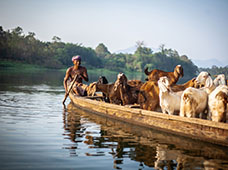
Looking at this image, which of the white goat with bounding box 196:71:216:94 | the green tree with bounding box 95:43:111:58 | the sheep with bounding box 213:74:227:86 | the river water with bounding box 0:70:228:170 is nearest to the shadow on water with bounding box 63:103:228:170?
the river water with bounding box 0:70:228:170

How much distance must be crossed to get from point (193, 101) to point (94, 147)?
7.13 feet

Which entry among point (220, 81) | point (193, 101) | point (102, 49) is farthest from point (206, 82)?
point (102, 49)

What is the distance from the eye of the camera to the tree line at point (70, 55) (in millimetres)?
57531

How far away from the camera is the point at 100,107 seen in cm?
927

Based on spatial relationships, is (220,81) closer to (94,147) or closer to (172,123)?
(172,123)

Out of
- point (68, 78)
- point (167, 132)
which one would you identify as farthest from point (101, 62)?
point (167, 132)

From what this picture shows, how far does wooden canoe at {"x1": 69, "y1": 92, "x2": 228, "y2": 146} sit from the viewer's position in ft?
19.1

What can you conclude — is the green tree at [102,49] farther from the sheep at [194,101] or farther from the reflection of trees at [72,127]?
the sheep at [194,101]

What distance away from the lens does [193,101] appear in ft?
20.8

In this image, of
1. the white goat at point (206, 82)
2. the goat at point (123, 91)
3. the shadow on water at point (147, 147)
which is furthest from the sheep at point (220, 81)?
the goat at point (123, 91)

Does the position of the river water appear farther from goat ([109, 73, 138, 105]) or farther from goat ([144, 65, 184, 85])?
goat ([144, 65, 184, 85])

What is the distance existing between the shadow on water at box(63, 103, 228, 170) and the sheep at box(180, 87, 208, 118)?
58 centimetres

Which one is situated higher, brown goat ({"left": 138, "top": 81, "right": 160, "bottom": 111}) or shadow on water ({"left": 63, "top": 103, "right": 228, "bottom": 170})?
brown goat ({"left": 138, "top": 81, "right": 160, "bottom": 111})

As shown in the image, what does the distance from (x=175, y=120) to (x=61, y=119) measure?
3.45 metres
